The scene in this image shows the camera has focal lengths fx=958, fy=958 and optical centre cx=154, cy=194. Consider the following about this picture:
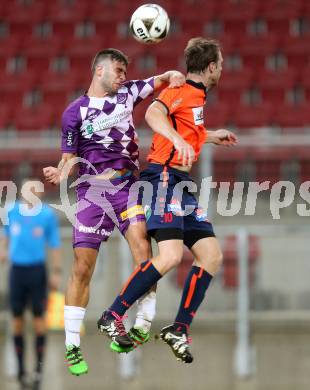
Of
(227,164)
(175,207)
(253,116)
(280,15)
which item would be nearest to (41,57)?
(253,116)

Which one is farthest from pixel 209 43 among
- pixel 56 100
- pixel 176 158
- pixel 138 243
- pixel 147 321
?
pixel 56 100

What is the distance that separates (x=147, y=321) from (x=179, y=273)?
3898 millimetres

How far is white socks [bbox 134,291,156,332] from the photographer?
579cm

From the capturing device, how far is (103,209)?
5.86 metres

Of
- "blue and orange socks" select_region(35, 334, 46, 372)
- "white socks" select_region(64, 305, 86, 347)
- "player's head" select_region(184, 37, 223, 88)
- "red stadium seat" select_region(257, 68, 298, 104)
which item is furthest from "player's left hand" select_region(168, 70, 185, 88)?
"red stadium seat" select_region(257, 68, 298, 104)

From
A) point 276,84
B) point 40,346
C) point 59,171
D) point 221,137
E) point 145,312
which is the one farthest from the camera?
point 276,84

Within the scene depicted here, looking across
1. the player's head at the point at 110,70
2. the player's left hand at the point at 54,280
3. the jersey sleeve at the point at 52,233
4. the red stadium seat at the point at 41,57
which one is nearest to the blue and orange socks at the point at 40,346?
the player's left hand at the point at 54,280

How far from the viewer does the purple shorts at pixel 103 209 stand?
5.84 metres

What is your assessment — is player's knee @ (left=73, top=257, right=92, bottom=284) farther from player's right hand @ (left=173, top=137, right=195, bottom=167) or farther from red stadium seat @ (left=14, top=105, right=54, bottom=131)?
red stadium seat @ (left=14, top=105, right=54, bottom=131)

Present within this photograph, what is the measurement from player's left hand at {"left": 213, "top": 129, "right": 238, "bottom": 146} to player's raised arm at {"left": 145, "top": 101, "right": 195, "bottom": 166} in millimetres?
625

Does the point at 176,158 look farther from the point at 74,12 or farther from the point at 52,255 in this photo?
the point at 74,12

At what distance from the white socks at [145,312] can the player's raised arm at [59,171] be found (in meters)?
0.89

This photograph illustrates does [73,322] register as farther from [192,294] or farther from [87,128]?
[87,128]

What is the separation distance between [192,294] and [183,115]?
1.08 metres
